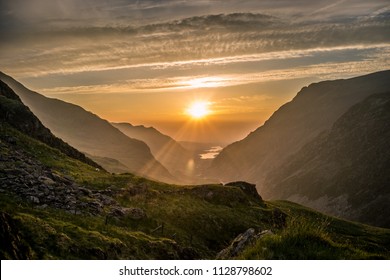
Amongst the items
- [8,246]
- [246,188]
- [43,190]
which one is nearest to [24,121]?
[43,190]

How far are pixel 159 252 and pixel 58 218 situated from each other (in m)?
8.13

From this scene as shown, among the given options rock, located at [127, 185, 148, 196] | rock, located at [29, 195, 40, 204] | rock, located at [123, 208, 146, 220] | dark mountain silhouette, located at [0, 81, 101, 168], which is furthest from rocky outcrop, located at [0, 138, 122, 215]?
dark mountain silhouette, located at [0, 81, 101, 168]

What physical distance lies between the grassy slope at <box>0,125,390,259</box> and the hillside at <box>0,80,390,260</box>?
42 millimetres

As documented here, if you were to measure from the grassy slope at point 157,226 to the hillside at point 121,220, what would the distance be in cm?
4

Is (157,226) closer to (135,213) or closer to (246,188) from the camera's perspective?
(135,213)

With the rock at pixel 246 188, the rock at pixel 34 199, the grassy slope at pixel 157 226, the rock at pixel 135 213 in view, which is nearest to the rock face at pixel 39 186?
the rock at pixel 34 199

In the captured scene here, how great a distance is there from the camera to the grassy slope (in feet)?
40.4

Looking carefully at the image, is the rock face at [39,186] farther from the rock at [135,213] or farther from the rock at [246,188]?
the rock at [246,188]

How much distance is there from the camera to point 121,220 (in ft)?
115

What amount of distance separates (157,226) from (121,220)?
4735 millimetres

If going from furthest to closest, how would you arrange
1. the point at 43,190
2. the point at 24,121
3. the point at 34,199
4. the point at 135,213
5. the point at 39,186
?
the point at 24,121
the point at 135,213
the point at 39,186
the point at 43,190
the point at 34,199

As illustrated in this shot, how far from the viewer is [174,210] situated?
149 feet

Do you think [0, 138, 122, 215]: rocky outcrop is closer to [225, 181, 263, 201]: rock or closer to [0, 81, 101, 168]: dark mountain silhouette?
[0, 81, 101, 168]: dark mountain silhouette
